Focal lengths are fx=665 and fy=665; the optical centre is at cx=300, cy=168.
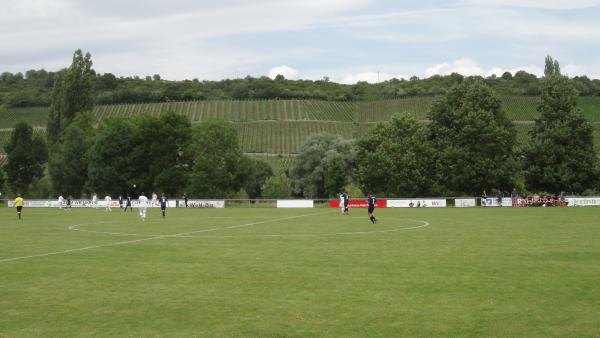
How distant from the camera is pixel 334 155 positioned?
301ft

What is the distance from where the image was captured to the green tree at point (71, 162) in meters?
97.9

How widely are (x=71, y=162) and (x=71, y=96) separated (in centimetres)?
1358

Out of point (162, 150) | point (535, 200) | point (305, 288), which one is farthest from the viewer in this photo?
point (162, 150)

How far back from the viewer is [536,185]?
256 ft

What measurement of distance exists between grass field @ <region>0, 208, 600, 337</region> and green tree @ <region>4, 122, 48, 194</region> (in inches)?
3445

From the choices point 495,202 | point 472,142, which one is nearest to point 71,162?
point 472,142

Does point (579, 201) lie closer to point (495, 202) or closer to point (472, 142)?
point (495, 202)

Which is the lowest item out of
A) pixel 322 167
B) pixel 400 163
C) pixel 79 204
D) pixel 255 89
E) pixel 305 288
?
pixel 305 288

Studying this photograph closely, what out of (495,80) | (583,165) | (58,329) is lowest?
(58,329)

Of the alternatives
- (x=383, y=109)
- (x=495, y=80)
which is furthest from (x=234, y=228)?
(x=495, y=80)

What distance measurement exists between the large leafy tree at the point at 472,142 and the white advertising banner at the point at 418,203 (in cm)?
507

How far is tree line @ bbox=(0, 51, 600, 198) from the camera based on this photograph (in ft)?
253

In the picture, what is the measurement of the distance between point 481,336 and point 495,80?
172266mm

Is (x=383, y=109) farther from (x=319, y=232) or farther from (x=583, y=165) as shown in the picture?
(x=319, y=232)
